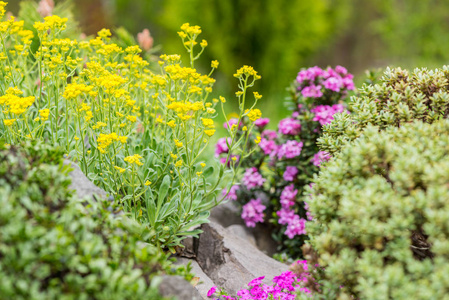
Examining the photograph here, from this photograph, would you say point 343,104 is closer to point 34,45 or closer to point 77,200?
point 77,200

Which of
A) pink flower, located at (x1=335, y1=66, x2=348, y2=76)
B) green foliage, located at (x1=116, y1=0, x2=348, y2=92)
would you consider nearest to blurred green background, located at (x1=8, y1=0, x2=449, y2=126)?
green foliage, located at (x1=116, y1=0, x2=348, y2=92)

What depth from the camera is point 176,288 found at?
2.24 metres

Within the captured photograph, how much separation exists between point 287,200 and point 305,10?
23.9 ft

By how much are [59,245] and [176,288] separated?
0.61 meters

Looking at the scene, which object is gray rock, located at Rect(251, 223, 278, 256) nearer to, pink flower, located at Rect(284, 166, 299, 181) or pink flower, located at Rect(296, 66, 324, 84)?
pink flower, located at Rect(284, 166, 299, 181)

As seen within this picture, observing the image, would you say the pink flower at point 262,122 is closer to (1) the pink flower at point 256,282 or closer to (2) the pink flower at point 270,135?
(2) the pink flower at point 270,135

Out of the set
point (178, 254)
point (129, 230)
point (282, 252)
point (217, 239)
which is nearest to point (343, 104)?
point (282, 252)

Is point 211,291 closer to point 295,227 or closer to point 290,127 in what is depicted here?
point 295,227

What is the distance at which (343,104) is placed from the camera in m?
4.61

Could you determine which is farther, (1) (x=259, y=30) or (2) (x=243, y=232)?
(1) (x=259, y=30)

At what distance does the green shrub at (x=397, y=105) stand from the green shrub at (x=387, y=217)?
12.3 inches

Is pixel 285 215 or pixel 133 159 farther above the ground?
pixel 285 215

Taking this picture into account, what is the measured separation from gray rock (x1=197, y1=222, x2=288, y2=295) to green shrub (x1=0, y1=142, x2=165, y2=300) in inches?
47.8

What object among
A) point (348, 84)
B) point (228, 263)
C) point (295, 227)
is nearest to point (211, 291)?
point (228, 263)
